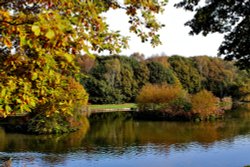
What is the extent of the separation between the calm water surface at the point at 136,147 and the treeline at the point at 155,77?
35823 mm

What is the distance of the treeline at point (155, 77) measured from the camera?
72812mm

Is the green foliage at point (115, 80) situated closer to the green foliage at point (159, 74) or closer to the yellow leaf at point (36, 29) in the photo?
the green foliage at point (159, 74)

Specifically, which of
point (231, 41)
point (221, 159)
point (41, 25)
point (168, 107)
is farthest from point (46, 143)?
point (41, 25)

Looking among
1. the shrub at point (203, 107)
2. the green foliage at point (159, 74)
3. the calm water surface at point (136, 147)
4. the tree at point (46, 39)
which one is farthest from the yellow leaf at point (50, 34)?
the green foliage at point (159, 74)

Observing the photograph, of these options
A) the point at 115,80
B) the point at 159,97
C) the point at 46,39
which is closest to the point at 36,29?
the point at 46,39

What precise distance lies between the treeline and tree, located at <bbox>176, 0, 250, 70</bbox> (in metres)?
54.9

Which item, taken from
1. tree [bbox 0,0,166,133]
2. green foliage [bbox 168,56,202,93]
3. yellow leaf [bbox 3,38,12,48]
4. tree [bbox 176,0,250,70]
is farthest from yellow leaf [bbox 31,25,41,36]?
green foliage [bbox 168,56,202,93]

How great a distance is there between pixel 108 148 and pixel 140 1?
21.5 meters

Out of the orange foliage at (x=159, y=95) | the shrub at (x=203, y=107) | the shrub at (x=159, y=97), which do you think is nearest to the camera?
the shrub at (x=203, y=107)

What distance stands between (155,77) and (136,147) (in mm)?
52706

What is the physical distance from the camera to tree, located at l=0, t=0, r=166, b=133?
4.03 metres

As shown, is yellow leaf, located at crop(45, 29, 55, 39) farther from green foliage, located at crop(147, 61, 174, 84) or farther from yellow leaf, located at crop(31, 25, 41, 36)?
green foliage, located at crop(147, 61, 174, 84)

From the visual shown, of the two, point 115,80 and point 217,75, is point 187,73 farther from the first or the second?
point 115,80

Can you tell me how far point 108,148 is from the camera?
2658cm
